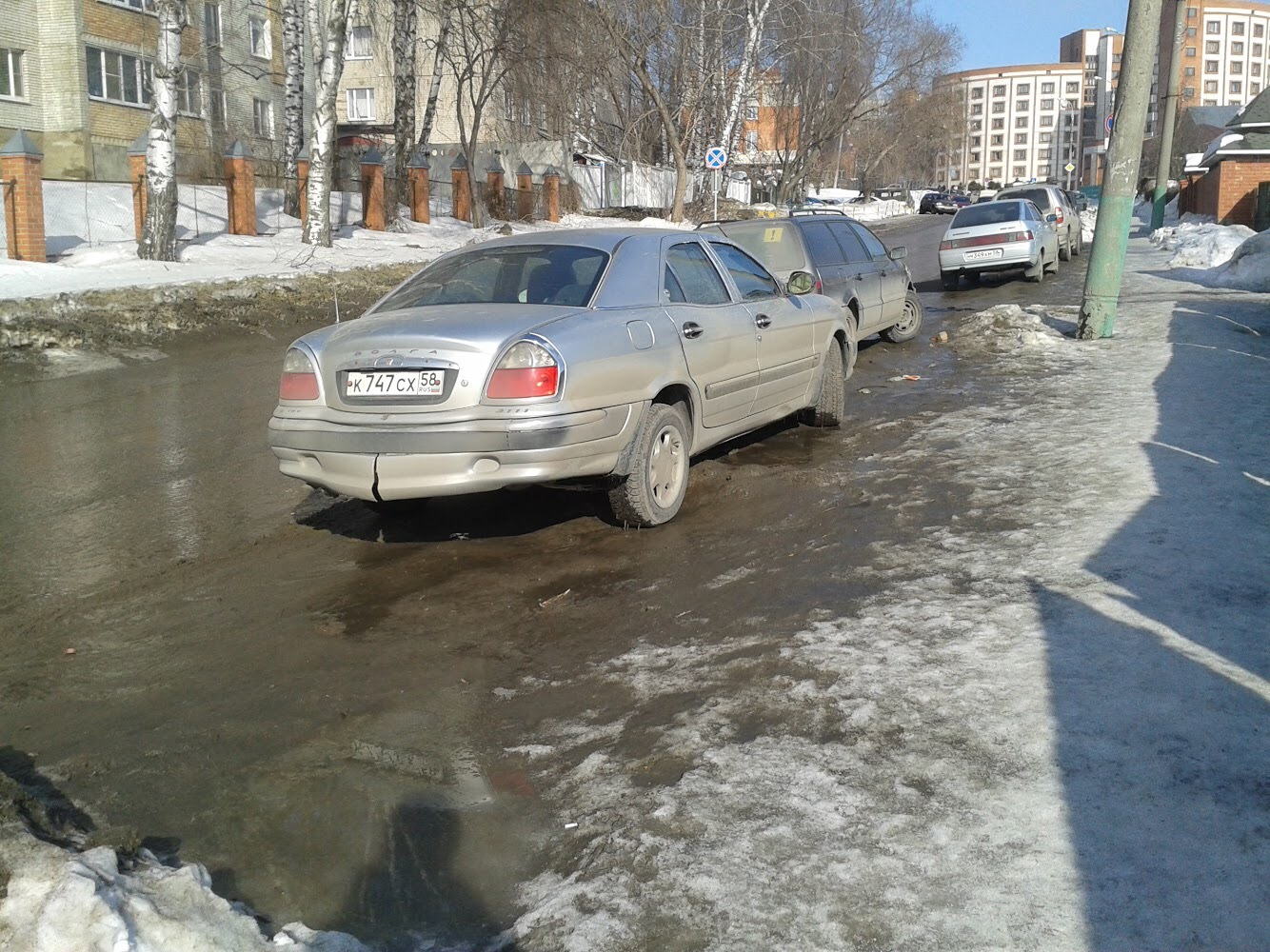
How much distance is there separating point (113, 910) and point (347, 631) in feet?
7.69

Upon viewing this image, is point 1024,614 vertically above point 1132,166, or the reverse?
point 1132,166

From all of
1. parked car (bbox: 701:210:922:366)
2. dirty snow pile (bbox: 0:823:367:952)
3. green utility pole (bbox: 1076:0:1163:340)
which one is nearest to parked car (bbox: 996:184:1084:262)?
parked car (bbox: 701:210:922:366)

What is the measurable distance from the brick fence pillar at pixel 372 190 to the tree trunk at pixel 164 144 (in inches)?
392

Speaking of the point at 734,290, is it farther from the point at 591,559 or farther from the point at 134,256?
the point at 134,256

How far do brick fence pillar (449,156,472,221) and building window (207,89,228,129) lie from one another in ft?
36.4

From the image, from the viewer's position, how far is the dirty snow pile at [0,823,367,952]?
249cm

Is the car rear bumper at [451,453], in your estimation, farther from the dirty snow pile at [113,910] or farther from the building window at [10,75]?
the building window at [10,75]

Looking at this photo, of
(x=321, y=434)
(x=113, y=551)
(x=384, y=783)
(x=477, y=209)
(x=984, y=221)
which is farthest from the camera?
(x=477, y=209)

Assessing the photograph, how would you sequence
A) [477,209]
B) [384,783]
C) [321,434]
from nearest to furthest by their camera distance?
1. [384,783]
2. [321,434]
3. [477,209]

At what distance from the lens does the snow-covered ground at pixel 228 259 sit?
17094 mm

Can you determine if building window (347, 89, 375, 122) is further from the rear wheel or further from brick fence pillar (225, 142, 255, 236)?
the rear wheel

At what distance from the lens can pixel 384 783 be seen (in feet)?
11.9

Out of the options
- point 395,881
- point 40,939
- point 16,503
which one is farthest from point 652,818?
point 16,503

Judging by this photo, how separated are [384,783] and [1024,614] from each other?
247cm
